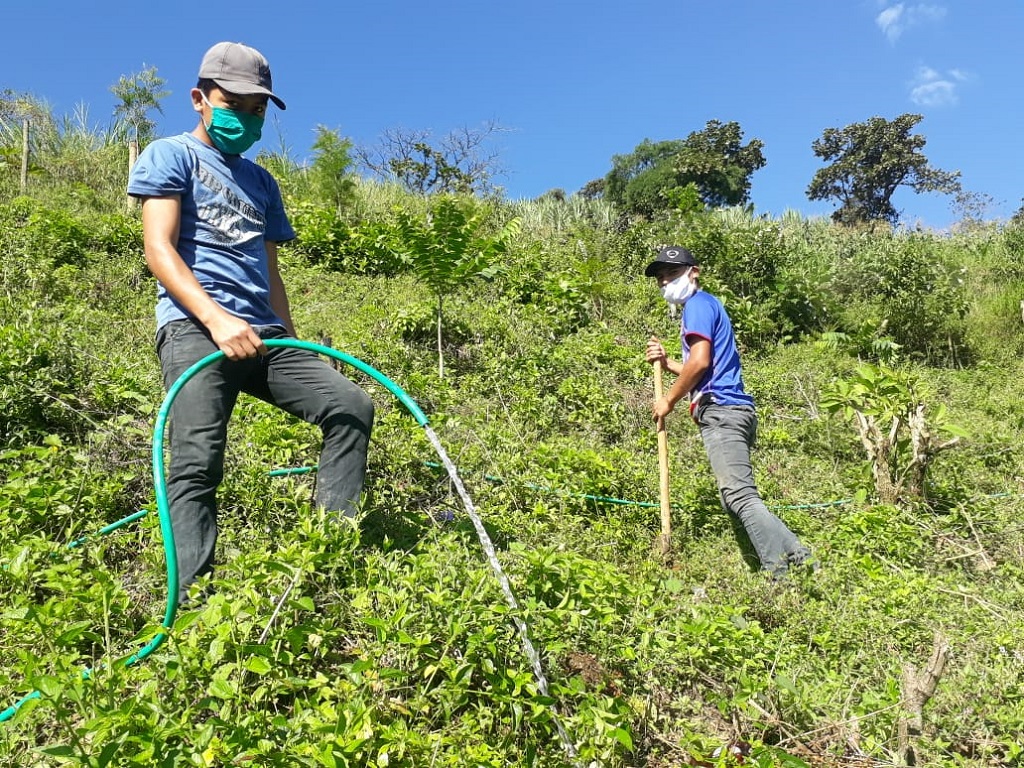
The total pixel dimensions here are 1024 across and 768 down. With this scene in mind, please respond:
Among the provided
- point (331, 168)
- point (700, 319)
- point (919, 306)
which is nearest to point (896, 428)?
point (700, 319)

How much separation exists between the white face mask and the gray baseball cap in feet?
9.31

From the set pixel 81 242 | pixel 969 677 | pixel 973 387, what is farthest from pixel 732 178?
pixel 969 677

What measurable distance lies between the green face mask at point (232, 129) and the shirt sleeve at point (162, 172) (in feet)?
0.51

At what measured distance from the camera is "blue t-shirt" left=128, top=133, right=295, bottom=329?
2.58m

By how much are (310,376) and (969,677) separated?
2.97 meters

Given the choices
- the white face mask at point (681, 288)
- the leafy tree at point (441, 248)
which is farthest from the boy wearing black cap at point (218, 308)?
the leafy tree at point (441, 248)

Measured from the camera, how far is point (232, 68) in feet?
8.80

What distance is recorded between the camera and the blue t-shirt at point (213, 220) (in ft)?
8.46

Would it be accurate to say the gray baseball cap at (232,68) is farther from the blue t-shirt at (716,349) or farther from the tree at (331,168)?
the tree at (331,168)

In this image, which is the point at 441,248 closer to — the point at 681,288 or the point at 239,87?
the point at 681,288

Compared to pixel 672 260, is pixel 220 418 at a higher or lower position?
lower

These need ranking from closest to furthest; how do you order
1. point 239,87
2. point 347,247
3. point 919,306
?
point 239,87, point 919,306, point 347,247

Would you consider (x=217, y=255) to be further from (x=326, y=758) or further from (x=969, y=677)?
(x=969, y=677)

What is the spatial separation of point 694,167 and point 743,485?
25365mm
